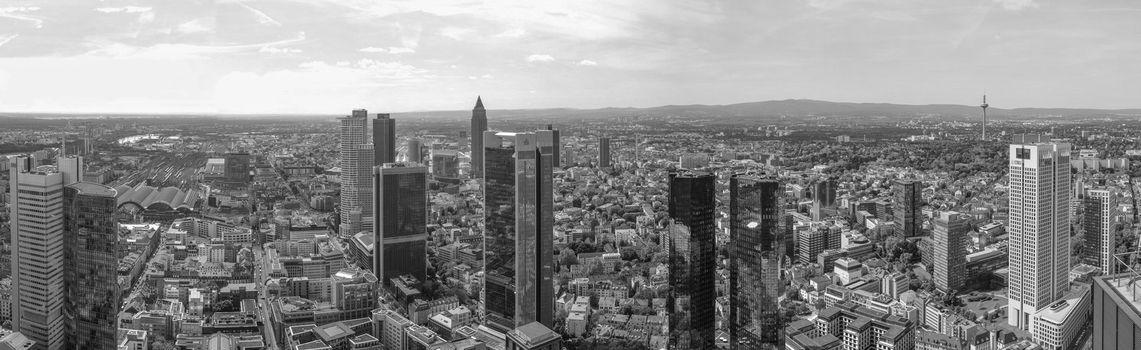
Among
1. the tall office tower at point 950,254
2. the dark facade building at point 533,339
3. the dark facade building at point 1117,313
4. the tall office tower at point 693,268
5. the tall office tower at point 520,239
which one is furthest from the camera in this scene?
the tall office tower at point 950,254

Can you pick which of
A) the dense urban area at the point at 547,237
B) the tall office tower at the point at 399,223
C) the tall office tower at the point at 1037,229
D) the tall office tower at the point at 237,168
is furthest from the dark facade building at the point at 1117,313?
the tall office tower at the point at 237,168

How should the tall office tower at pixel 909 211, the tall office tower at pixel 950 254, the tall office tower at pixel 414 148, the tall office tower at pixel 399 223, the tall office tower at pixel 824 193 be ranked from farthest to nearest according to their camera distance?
the tall office tower at pixel 414 148 < the tall office tower at pixel 824 193 < the tall office tower at pixel 909 211 < the tall office tower at pixel 399 223 < the tall office tower at pixel 950 254

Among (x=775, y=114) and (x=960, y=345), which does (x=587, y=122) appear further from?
(x=960, y=345)

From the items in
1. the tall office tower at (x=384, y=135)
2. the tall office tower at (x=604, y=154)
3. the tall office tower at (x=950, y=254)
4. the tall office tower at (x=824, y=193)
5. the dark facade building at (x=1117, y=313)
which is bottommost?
the tall office tower at (x=950, y=254)

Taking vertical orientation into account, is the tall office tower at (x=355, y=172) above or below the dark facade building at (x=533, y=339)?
above

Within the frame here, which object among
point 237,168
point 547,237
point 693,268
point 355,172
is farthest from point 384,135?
point 693,268

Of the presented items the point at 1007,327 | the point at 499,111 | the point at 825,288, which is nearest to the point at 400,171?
the point at 499,111

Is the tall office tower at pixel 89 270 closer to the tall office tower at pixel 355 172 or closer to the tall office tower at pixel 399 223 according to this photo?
the tall office tower at pixel 399 223
